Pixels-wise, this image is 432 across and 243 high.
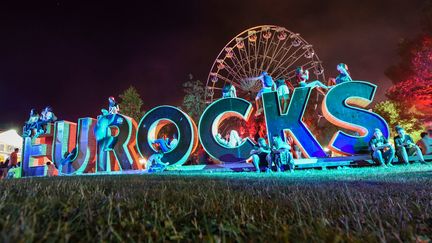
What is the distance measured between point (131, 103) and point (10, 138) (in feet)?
41.9

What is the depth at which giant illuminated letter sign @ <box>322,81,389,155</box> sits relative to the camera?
10.8 m

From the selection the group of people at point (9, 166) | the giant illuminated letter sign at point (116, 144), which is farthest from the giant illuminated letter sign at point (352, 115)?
the group of people at point (9, 166)

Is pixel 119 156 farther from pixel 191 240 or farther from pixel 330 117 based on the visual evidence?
pixel 191 240

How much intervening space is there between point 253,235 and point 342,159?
10.5 m

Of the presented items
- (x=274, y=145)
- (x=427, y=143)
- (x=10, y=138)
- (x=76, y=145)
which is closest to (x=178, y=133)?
(x=274, y=145)

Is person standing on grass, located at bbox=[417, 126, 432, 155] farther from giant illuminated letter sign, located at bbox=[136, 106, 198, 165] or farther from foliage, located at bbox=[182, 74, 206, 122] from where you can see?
foliage, located at bbox=[182, 74, 206, 122]

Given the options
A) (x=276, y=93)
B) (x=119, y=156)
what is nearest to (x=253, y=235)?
(x=276, y=93)

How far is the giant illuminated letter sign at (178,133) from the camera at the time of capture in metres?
13.3

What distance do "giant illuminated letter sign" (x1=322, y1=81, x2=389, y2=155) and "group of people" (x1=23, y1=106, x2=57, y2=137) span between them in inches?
622

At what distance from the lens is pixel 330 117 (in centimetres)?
1153

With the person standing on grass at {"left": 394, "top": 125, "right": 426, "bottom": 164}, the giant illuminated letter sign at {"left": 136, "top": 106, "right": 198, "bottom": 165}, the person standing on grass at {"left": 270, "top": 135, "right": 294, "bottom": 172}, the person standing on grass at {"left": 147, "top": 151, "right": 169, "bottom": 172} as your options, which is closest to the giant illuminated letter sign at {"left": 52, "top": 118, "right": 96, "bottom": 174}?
the giant illuminated letter sign at {"left": 136, "top": 106, "right": 198, "bottom": 165}

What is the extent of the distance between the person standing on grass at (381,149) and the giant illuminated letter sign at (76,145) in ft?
43.6

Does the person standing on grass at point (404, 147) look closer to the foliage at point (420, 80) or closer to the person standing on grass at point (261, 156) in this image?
the person standing on grass at point (261, 156)

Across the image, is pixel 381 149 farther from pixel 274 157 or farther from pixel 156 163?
pixel 156 163
